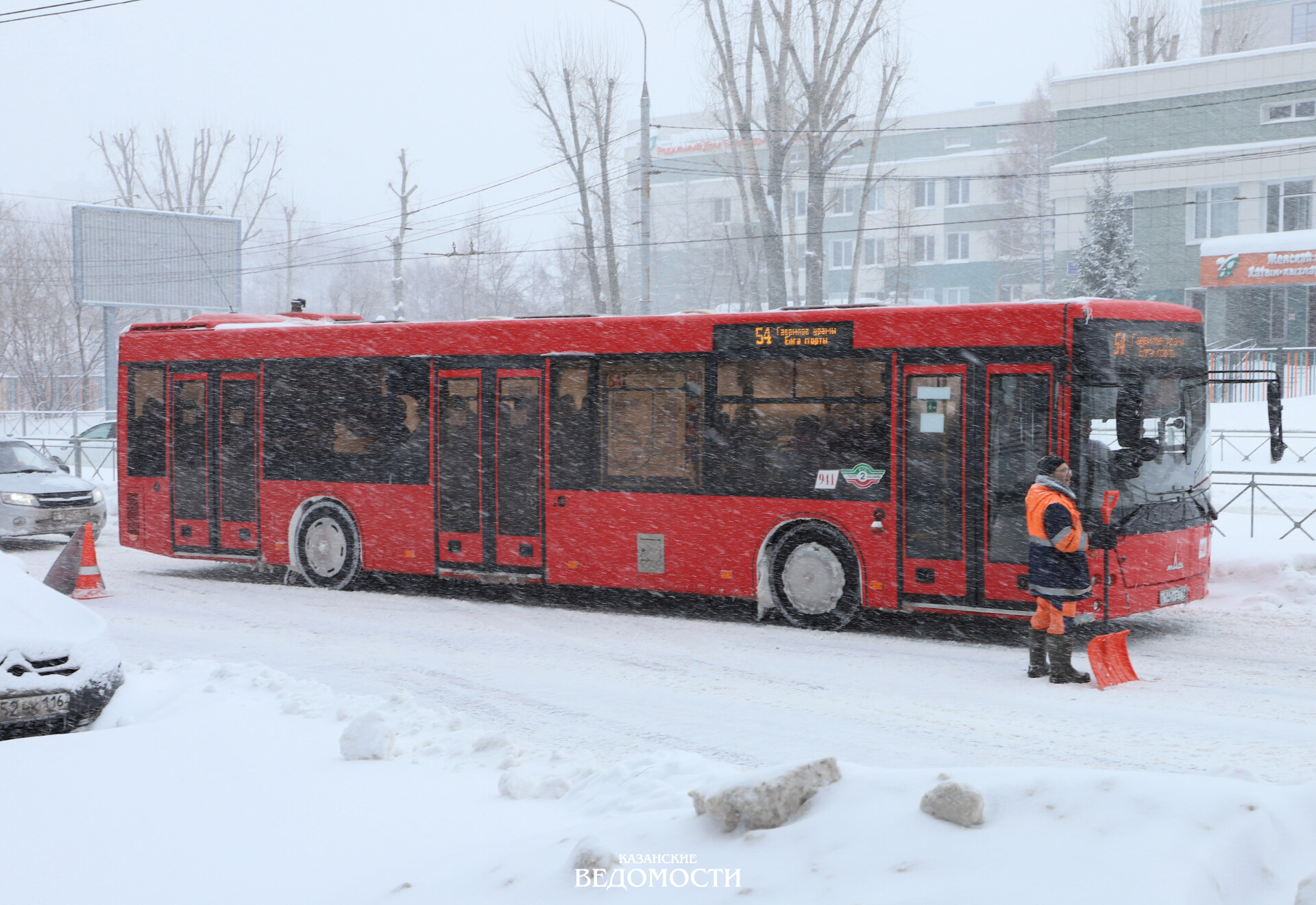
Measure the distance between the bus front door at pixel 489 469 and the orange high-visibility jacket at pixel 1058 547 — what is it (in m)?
5.50

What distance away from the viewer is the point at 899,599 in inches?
432

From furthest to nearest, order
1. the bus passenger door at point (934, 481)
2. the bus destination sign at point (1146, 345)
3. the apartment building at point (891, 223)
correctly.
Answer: the apartment building at point (891, 223) < the bus passenger door at point (934, 481) < the bus destination sign at point (1146, 345)

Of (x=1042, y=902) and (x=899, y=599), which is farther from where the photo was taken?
(x=899, y=599)

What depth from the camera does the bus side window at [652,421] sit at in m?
12.1

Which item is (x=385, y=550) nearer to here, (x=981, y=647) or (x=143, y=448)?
(x=143, y=448)

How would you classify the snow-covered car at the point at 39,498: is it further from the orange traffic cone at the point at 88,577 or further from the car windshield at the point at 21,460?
the orange traffic cone at the point at 88,577

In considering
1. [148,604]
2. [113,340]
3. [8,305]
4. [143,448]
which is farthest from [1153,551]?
[8,305]

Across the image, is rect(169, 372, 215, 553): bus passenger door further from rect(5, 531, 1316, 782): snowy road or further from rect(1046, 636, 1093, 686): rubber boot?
rect(1046, 636, 1093, 686): rubber boot

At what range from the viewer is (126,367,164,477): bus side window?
50.3 ft

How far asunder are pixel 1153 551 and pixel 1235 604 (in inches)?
107

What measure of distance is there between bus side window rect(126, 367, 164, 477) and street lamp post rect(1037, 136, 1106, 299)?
3315 cm

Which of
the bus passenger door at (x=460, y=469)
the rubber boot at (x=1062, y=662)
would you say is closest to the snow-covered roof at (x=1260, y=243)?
the bus passenger door at (x=460, y=469)

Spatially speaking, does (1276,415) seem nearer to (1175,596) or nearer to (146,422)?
(1175,596)

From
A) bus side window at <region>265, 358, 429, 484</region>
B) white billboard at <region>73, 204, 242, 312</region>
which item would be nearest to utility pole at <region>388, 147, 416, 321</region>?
white billboard at <region>73, 204, 242, 312</region>
